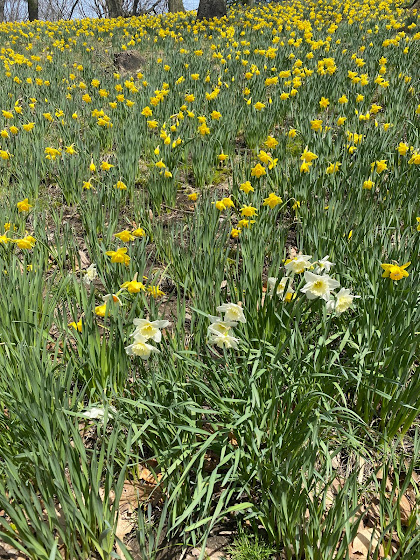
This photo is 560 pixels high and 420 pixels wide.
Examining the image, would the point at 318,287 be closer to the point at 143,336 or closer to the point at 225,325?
the point at 225,325

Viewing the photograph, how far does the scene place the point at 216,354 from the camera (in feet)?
6.13

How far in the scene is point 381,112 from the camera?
4.93 meters

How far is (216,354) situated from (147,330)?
448 millimetres

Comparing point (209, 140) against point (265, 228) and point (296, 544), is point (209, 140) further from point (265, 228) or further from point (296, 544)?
point (296, 544)

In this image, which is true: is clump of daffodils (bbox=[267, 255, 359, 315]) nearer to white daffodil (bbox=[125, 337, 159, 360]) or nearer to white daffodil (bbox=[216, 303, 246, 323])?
white daffodil (bbox=[216, 303, 246, 323])

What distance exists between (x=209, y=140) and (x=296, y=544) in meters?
3.23

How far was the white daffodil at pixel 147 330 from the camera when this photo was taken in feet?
4.89

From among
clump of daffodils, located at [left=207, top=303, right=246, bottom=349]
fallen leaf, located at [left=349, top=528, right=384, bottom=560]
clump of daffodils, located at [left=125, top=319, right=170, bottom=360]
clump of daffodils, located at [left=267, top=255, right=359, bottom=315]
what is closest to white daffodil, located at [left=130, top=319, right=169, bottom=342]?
clump of daffodils, located at [left=125, top=319, right=170, bottom=360]

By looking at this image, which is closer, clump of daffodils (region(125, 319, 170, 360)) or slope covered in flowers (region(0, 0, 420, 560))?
slope covered in flowers (region(0, 0, 420, 560))

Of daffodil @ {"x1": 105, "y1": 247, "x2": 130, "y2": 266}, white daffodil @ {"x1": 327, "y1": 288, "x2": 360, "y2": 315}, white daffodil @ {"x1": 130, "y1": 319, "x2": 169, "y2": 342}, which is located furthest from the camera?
daffodil @ {"x1": 105, "y1": 247, "x2": 130, "y2": 266}

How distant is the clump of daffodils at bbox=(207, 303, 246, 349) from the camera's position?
1.51 metres

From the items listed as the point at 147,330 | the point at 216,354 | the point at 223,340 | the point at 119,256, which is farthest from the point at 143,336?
the point at 119,256

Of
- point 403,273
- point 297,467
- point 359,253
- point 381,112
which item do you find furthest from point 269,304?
point 381,112

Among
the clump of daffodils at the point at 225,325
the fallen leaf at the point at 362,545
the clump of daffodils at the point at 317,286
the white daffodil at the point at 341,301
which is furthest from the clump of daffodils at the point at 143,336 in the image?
the fallen leaf at the point at 362,545
